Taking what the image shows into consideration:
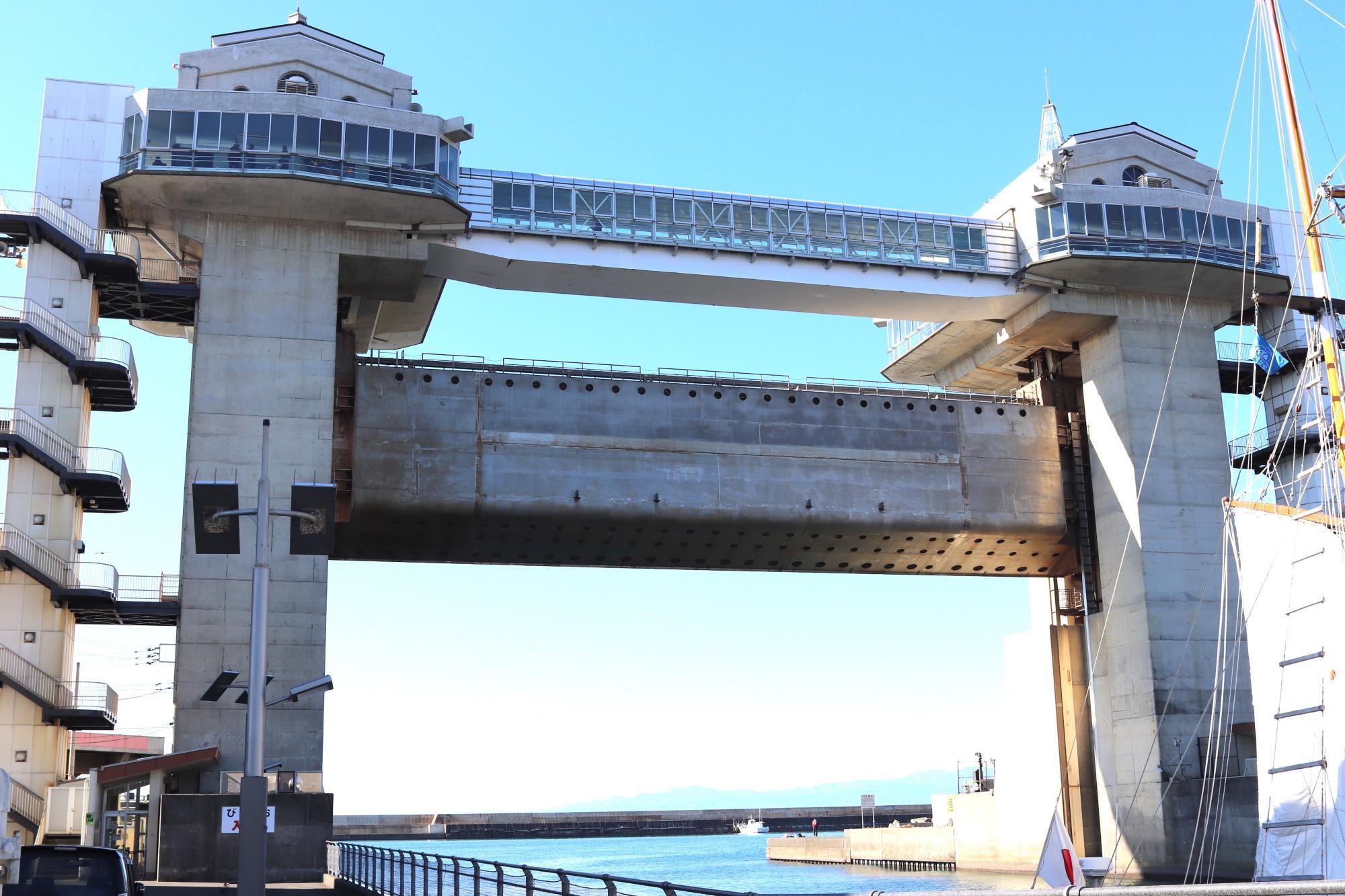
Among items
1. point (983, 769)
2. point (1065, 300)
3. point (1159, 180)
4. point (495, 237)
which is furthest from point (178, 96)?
point (983, 769)

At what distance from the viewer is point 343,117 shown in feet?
150

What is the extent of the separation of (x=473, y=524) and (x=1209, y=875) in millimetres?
28307

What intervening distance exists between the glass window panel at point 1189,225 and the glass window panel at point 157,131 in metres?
37.3

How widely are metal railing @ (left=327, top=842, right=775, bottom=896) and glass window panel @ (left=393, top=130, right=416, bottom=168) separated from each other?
2206 centimetres

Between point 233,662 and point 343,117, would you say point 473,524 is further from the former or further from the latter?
point 343,117

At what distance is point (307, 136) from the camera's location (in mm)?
44969

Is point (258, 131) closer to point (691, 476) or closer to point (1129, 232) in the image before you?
point (691, 476)

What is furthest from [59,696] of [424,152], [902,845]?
[902,845]

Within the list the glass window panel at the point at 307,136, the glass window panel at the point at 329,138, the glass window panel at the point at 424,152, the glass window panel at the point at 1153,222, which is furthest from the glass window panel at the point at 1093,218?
the glass window panel at the point at 307,136

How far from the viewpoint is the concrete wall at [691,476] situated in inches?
1887

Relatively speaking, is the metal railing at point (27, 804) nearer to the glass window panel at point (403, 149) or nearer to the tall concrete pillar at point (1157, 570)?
the glass window panel at point (403, 149)

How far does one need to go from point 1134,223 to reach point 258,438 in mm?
33378

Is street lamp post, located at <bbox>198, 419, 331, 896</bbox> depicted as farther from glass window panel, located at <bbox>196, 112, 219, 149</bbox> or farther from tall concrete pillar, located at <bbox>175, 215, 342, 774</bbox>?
glass window panel, located at <bbox>196, 112, 219, 149</bbox>

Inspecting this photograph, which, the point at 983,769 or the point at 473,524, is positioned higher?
the point at 473,524
